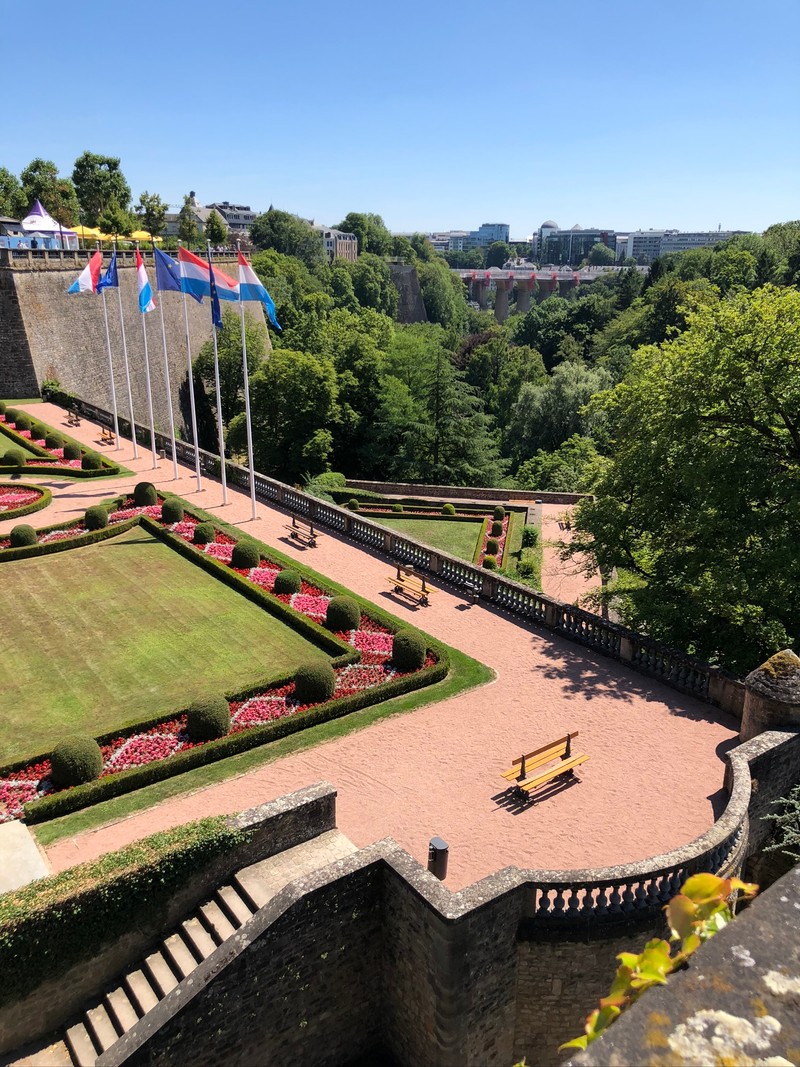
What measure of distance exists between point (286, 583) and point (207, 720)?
755 centimetres

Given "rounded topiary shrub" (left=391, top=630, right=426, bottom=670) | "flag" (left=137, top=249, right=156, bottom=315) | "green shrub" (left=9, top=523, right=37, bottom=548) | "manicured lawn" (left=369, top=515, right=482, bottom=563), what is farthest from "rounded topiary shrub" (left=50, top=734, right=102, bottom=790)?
"flag" (left=137, top=249, right=156, bottom=315)

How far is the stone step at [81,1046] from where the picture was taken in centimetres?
1107

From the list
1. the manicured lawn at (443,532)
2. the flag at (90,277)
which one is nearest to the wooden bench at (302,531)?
the manicured lawn at (443,532)

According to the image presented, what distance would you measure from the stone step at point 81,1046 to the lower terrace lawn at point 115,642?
552 centimetres

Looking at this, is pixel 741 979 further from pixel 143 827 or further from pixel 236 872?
pixel 143 827

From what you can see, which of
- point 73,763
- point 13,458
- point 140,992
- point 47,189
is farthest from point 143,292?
point 47,189

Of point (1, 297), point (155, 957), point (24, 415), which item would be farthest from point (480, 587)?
point (1, 297)

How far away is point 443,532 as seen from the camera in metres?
36.9

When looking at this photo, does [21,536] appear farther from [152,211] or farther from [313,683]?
[152,211]

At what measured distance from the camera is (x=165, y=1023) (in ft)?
35.6

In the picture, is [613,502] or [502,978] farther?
[613,502]

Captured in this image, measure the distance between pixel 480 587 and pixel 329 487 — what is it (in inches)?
792

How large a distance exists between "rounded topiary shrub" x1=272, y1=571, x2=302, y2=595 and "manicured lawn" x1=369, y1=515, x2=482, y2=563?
10813mm

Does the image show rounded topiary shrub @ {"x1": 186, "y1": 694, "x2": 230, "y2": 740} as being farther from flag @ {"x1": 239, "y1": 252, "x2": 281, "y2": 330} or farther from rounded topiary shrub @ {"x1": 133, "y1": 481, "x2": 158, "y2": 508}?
rounded topiary shrub @ {"x1": 133, "y1": 481, "x2": 158, "y2": 508}
